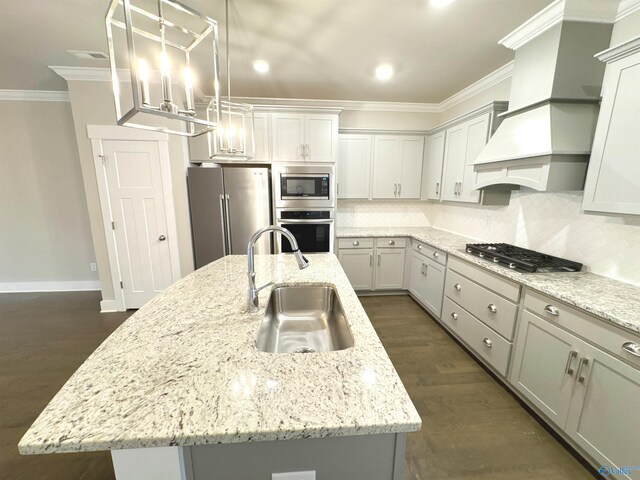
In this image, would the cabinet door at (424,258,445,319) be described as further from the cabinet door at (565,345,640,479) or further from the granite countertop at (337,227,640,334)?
the cabinet door at (565,345,640,479)

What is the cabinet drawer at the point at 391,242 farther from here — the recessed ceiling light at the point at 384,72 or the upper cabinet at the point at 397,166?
the recessed ceiling light at the point at 384,72

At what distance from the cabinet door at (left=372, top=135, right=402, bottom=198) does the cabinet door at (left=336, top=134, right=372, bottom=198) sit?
0.34ft

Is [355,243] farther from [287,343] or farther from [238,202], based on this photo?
[287,343]

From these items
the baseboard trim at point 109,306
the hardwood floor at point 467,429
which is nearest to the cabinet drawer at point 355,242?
the hardwood floor at point 467,429

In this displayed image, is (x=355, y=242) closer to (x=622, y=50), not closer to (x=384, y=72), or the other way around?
(x=384, y=72)

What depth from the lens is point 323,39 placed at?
7.07 feet

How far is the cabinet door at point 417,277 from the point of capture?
3.31 meters

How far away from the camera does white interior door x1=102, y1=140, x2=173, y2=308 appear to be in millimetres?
2965

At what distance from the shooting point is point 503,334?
1.99 metres

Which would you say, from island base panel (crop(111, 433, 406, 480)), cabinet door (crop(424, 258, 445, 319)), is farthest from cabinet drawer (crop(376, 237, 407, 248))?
island base panel (crop(111, 433, 406, 480))

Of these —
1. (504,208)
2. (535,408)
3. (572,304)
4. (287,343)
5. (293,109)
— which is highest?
(293,109)

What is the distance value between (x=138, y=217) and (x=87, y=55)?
1.64m

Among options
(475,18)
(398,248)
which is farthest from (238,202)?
(475,18)

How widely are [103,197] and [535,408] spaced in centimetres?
454
